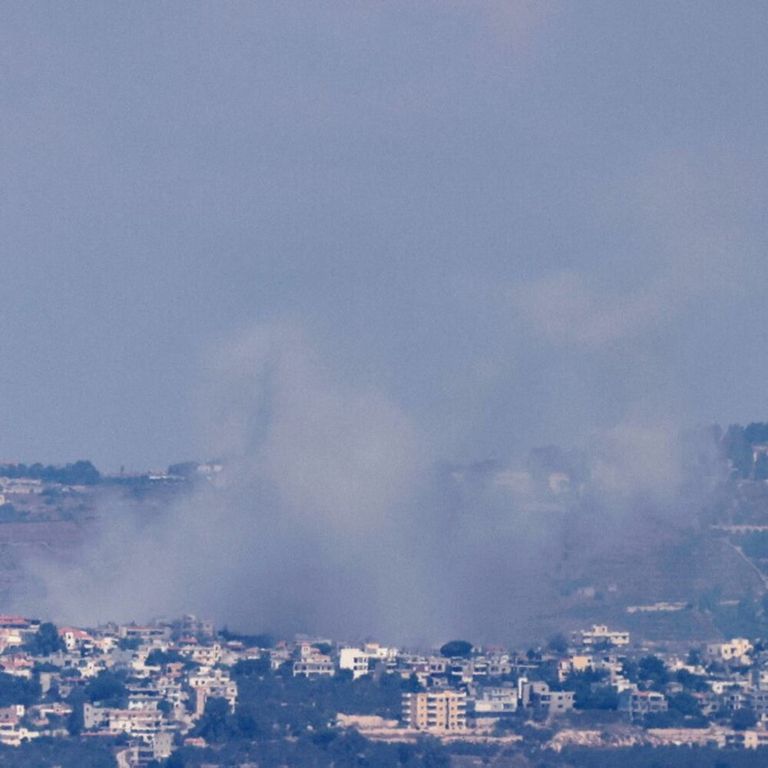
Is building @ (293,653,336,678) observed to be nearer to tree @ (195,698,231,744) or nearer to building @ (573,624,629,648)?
tree @ (195,698,231,744)

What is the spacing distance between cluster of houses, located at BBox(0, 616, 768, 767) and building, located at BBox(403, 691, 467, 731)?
1.0 inches

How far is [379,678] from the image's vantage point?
90.2m

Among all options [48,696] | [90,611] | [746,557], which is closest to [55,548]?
[90,611]

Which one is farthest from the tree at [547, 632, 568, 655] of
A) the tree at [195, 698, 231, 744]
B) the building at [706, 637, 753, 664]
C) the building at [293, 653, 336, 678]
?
the tree at [195, 698, 231, 744]

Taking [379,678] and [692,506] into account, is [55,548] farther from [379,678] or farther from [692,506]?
[379,678]

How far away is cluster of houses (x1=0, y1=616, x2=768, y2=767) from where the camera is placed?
85.3 meters

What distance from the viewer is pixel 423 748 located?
8294 centimetres

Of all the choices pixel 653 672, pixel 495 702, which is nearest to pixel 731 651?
pixel 653 672

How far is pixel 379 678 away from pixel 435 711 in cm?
432

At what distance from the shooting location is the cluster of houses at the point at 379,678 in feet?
280

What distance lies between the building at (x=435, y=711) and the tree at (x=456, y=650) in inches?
247

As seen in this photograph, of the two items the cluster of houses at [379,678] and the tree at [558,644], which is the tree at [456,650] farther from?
the tree at [558,644]

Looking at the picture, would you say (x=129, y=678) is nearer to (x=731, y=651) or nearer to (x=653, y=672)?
(x=653, y=672)

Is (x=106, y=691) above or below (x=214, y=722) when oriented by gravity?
above
